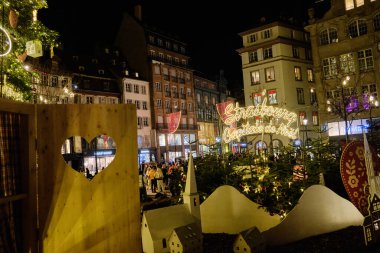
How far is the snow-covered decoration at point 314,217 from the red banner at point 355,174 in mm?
243

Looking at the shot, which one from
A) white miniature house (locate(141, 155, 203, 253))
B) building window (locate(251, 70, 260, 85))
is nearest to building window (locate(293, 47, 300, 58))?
building window (locate(251, 70, 260, 85))

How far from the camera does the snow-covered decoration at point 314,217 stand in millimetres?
7586

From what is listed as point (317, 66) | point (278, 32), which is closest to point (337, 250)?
point (317, 66)

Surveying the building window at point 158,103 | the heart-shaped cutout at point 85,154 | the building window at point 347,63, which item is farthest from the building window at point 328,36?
the building window at point 158,103

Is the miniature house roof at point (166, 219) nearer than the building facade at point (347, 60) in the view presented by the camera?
Yes

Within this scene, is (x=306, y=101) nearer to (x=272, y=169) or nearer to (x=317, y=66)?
(x=317, y=66)

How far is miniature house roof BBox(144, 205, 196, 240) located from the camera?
6855 millimetres

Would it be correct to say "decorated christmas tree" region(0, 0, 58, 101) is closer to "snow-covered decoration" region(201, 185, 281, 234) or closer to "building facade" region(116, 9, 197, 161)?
"snow-covered decoration" region(201, 185, 281, 234)

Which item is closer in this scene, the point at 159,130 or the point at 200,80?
the point at 159,130

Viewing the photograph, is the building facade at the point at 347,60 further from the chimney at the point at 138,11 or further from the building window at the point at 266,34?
the chimney at the point at 138,11

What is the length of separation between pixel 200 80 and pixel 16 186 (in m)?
65.4

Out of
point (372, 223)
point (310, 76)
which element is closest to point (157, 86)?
point (310, 76)

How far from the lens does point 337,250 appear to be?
7.03 metres

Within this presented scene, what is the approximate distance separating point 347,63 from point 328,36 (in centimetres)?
345
